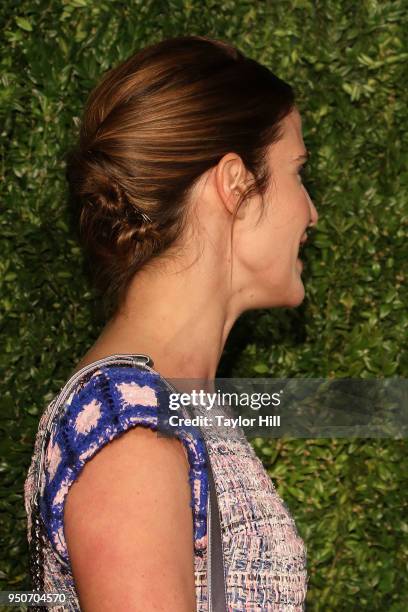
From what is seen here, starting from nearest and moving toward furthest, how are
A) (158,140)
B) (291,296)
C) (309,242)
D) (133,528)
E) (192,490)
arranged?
(133,528) < (192,490) < (158,140) < (291,296) < (309,242)

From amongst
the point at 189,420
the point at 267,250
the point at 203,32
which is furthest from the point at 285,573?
the point at 203,32

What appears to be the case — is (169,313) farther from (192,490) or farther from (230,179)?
(192,490)

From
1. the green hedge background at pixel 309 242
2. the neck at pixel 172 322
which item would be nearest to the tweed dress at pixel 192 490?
the neck at pixel 172 322

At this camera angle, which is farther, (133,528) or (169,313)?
(169,313)

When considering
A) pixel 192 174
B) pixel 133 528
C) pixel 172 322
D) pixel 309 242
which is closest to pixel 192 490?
pixel 133 528

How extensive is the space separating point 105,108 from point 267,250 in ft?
1.55

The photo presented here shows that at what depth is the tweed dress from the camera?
1.54m

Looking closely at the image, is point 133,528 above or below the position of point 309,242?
below

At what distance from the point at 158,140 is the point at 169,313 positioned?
1.16 feet

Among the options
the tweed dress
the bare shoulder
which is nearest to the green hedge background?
the tweed dress

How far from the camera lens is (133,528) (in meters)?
1.43

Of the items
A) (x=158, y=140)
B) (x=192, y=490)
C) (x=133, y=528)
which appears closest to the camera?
(x=133, y=528)

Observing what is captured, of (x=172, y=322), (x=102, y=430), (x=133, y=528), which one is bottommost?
(x=133, y=528)

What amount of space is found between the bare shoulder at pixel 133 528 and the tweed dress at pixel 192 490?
34mm
